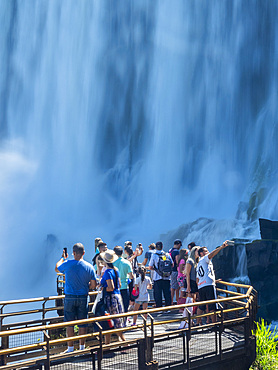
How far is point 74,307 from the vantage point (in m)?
6.28

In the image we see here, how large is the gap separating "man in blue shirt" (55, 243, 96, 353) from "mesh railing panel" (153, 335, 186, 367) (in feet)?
3.55

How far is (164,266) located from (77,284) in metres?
2.98

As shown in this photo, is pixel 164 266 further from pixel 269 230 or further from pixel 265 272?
pixel 269 230

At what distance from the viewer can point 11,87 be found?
56250 millimetres

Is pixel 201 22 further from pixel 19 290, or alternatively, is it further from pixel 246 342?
pixel 246 342

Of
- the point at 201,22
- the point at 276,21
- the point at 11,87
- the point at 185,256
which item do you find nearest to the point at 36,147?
the point at 11,87

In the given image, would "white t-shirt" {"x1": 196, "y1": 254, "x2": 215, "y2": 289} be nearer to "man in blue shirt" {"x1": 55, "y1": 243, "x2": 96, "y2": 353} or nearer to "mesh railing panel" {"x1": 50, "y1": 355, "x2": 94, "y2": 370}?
"man in blue shirt" {"x1": 55, "y1": 243, "x2": 96, "y2": 353}

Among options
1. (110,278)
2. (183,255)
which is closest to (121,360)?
Result: (110,278)

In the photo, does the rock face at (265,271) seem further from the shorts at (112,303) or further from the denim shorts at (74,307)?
the denim shorts at (74,307)

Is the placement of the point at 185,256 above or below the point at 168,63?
below

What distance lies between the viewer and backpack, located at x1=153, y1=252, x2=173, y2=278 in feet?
29.0

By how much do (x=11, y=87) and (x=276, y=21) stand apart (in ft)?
102

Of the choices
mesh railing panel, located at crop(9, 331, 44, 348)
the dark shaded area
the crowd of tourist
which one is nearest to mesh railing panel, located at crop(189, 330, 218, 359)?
the crowd of tourist

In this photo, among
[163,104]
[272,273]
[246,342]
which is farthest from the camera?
[163,104]
